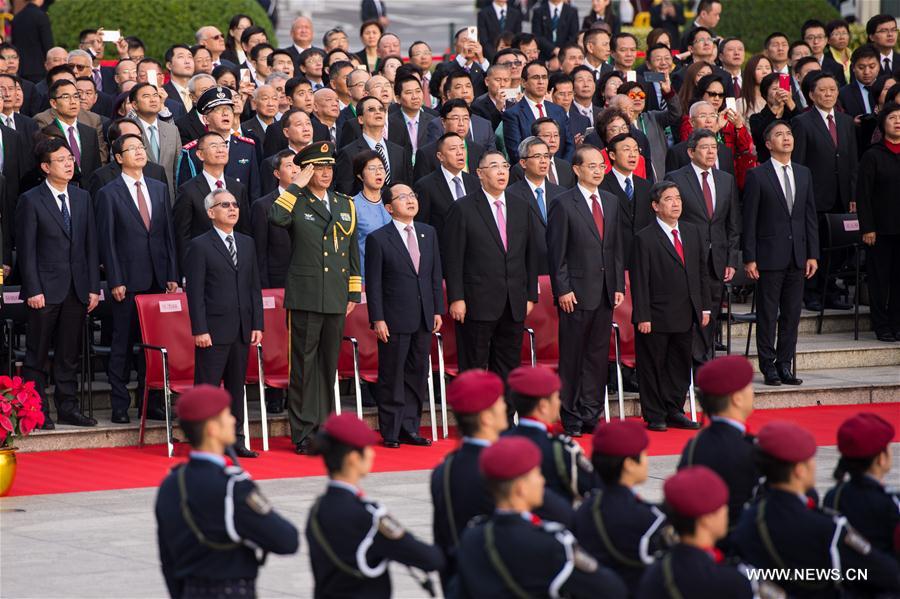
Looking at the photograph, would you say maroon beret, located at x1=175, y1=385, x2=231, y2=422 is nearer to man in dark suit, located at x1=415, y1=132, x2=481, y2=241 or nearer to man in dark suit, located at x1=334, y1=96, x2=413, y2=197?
man in dark suit, located at x1=415, y1=132, x2=481, y2=241

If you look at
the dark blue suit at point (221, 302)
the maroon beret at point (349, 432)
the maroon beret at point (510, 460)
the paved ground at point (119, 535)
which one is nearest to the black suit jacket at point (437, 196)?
the dark blue suit at point (221, 302)

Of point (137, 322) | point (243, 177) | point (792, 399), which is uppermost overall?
point (243, 177)

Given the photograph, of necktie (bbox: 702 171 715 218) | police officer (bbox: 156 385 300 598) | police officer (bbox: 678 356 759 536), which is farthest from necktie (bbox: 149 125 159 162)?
police officer (bbox: 678 356 759 536)

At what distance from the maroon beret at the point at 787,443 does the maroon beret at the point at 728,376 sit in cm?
71

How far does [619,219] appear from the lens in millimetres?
12805

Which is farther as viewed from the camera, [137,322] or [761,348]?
[761,348]

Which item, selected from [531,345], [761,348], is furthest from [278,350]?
[761,348]

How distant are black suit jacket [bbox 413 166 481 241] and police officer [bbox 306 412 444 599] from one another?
7013 millimetres

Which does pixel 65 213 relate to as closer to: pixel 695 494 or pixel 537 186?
pixel 537 186

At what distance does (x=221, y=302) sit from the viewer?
11898mm

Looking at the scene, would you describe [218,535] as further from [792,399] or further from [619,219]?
[792,399]

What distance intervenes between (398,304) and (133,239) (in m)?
2.18

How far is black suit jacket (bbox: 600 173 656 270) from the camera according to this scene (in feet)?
44.1

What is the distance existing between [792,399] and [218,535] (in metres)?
8.19
